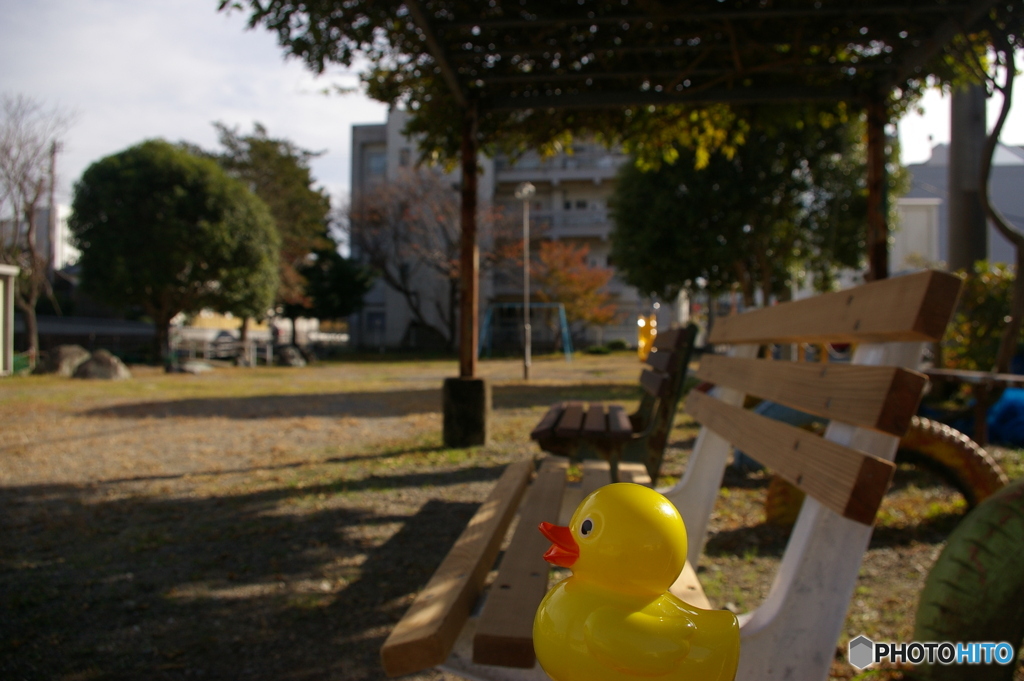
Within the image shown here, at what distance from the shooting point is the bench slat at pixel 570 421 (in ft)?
10.3

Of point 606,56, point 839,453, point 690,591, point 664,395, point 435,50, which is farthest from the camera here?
point 606,56

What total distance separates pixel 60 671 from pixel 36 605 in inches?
26.7

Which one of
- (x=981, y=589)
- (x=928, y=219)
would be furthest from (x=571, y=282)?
(x=981, y=589)

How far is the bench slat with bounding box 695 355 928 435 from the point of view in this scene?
3.77 feet

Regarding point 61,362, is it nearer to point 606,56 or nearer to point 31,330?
point 31,330

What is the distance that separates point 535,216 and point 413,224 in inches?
315

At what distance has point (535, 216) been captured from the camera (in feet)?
119

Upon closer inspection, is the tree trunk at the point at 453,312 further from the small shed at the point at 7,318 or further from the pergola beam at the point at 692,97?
the pergola beam at the point at 692,97

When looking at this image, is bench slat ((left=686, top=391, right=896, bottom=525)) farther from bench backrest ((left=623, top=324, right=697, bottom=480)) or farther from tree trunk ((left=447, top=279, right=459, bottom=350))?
tree trunk ((left=447, top=279, right=459, bottom=350))

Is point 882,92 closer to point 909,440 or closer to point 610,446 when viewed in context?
point 909,440

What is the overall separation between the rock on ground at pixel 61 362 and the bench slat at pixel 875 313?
18.4 meters

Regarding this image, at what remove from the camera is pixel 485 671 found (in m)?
1.27

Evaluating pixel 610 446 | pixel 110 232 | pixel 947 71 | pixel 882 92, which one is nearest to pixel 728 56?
pixel 882 92

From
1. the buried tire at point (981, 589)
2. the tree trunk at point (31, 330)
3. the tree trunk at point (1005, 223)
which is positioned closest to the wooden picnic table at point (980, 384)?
the tree trunk at point (1005, 223)
